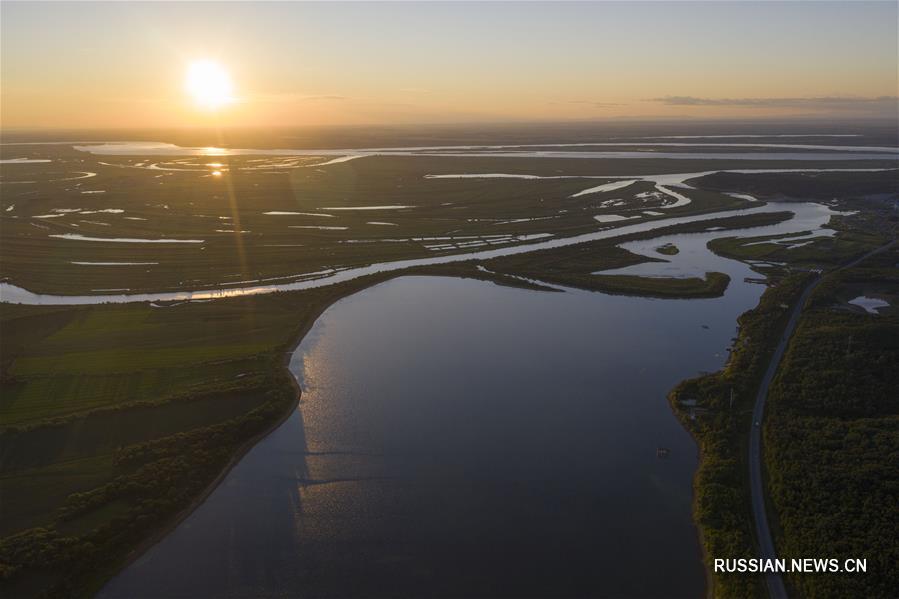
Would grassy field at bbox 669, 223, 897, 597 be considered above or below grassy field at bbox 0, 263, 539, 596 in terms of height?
below

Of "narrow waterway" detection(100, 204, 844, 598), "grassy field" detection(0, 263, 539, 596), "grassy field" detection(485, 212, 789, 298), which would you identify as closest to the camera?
"narrow waterway" detection(100, 204, 844, 598)

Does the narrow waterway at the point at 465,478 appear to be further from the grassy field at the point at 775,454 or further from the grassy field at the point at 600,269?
the grassy field at the point at 600,269

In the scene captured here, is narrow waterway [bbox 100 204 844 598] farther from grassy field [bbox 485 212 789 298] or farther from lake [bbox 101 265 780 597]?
grassy field [bbox 485 212 789 298]

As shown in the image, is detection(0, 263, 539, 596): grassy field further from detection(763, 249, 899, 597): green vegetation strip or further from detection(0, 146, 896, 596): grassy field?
detection(763, 249, 899, 597): green vegetation strip

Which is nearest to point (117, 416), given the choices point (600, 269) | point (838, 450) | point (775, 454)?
point (775, 454)

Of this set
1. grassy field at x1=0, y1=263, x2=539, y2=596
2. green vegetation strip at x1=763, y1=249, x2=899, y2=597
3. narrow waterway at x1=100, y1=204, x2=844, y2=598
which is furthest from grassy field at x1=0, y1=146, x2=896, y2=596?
green vegetation strip at x1=763, y1=249, x2=899, y2=597

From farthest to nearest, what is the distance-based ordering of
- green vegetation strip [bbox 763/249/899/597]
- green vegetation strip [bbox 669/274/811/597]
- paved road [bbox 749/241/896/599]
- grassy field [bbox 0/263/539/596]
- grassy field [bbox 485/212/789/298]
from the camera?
grassy field [bbox 485/212/789/298] → grassy field [bbox 0/263/539/596] → green vegetation strip [bbox 669/274/811/597] → green vegetation strip [bbox 763/249/899/597] → paved road [bbox 749/241/896/599]

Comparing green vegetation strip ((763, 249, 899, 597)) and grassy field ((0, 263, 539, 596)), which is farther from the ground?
grassy field ((0, 263, 539, 596))

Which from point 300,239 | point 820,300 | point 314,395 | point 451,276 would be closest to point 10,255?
point 300,239

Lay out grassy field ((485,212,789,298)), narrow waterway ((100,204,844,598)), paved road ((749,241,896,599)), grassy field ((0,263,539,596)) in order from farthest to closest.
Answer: grassy field ((485,212,789,298))
grassy field ((0,263,539,596))
narrow waterway ((100,204,844,598))
paved road ((749,241,896,599))

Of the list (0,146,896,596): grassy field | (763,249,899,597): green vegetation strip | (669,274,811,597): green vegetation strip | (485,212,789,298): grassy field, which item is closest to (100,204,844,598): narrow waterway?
(669,274,811,597): green vegetation strip

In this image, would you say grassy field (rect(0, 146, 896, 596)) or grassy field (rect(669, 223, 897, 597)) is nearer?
grassy field (rect(669, 223, 897, 597))

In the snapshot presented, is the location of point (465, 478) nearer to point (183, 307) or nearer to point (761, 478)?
point (761, 478)

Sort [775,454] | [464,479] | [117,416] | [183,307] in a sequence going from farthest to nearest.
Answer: [183,307] < [117,416] < [775,454] < [464,479]
